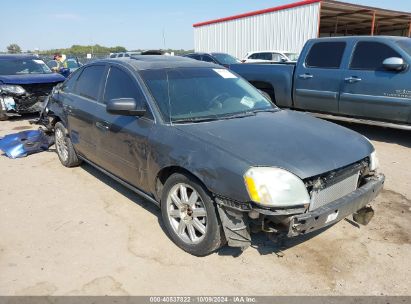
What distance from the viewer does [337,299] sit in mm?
2646

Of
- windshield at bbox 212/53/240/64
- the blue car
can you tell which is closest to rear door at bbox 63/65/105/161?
the blue car

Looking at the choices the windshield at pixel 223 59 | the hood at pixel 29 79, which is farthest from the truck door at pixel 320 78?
the windshield at pixel 223 59

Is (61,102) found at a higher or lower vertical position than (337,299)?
higher

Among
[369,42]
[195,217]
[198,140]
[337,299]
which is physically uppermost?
[369,42]

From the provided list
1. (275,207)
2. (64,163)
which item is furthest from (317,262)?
(64,163)

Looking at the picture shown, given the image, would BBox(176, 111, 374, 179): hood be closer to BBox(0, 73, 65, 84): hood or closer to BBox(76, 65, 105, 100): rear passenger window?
BBox(76, 65, 105, 100): rear passenger window

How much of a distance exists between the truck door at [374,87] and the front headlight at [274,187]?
14.7ft

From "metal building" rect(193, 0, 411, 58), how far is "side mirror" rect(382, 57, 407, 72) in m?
12.8

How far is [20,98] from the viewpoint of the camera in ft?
30.3

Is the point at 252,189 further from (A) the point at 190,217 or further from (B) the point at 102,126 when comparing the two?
(B) the point at 102,126

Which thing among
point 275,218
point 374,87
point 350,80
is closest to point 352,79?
point 350,80

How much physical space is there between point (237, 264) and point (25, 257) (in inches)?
72.5

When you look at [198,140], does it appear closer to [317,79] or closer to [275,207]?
[275,207]

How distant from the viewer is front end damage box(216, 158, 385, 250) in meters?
→ 2.63
